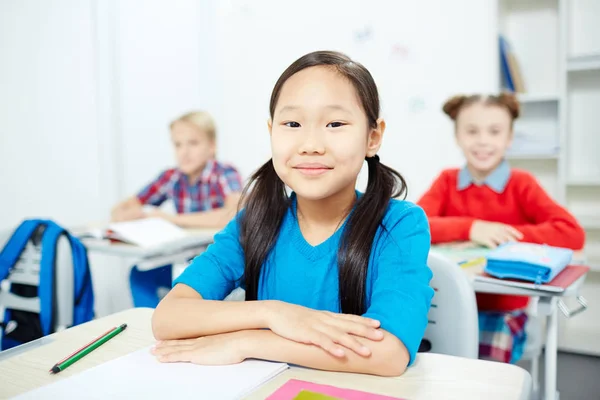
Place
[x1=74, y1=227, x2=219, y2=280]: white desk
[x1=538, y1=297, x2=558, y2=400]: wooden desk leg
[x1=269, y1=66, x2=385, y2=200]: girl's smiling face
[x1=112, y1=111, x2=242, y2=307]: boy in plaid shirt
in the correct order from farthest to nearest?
[x1=112, y1=111, x2=242, y2=307]: boy in plaid shirt < [x1=74, y1=227, x2=219, y2=280]: white desk < [x1=538, y1=297, x2=558, y2=400]: wooden desk leg < [x1=269, y1=66, x2=385, y2=200]: girl's smiling face

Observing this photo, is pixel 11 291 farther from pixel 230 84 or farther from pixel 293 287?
pixel 230 84

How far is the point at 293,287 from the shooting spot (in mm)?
1000

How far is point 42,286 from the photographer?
5.45ft

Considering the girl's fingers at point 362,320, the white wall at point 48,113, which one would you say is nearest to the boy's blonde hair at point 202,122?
the white wall at point 48,113

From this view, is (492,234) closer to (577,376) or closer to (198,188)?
(577,376)

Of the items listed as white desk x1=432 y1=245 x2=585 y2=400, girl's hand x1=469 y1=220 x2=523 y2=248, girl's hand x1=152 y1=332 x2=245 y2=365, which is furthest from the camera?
girl's hand x1=469 y1=220 x2=523 y2=248

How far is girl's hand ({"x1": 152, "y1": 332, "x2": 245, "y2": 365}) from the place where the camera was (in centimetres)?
73

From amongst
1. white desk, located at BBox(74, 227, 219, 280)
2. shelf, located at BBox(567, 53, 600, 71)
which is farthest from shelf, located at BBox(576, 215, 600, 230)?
white desk, located at BBox(74, 227, 219, 280)

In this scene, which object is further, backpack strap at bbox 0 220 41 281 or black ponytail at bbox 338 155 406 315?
backpack strap at bbox 0 220 41 281

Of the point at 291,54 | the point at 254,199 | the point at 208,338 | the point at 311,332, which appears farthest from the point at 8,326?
the point at 291,54

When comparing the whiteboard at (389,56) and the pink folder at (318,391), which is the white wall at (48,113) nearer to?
the whiteboard at (389,56)

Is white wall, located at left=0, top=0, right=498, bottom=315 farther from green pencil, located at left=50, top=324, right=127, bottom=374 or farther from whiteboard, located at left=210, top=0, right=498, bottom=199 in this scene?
green pencil, located at left=50, top=324, right=127, bottom=374

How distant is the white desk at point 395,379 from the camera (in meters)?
0.65

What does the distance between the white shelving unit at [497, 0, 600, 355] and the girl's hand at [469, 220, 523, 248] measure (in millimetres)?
1070
